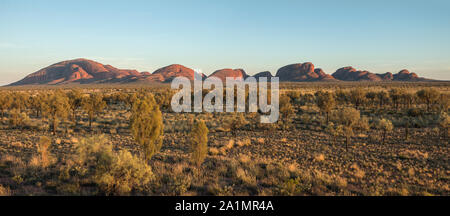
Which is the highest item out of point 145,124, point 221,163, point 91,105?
point 91,105

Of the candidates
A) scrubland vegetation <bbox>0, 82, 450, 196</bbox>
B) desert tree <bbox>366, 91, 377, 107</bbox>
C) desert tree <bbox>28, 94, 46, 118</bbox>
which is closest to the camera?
scrubland vegetation <bbox>0, 82, 450, 196</bbox>

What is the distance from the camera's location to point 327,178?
875 cm

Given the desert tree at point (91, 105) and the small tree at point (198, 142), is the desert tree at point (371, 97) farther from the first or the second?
the desert tree at point (91, 105)

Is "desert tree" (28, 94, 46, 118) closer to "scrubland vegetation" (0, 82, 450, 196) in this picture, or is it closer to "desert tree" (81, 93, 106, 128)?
"desert tree" (81, 93, 106, 128)

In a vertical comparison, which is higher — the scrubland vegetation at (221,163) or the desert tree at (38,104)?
the desert tree at (38,104)

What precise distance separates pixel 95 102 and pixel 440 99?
170ft

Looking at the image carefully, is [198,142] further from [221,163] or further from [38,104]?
[38,104]

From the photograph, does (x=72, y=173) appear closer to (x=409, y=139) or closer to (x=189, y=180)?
(x=189, y=180)

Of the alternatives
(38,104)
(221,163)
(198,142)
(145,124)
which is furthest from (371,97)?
(38,104)

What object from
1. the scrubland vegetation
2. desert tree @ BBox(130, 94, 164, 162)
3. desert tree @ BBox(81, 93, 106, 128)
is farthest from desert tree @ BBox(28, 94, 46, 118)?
desert tree @ BBox(130, 94, 164, 162)

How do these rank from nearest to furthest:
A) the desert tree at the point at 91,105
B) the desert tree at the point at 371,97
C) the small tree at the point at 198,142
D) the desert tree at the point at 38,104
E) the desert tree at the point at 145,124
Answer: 1. the desert tree at the point at 145,124
2. the small tree at the point at 198,142
3. the desert tree at the point at 91,105
4. the desert tree at the point at 38,104
5. the desert tree at the point at 371,97

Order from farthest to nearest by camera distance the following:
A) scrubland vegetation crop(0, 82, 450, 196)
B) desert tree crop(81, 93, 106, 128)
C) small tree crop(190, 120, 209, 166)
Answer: desert tree crop(81, 93, 106, 128)
small tree crop(190, 120, 209, 166)
scrubland vegetation crop(0, 82, 450, 196)

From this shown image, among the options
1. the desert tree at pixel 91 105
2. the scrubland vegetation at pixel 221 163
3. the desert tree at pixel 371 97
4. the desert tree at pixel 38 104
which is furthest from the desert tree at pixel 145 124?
the desert tree at pixel 371 97
